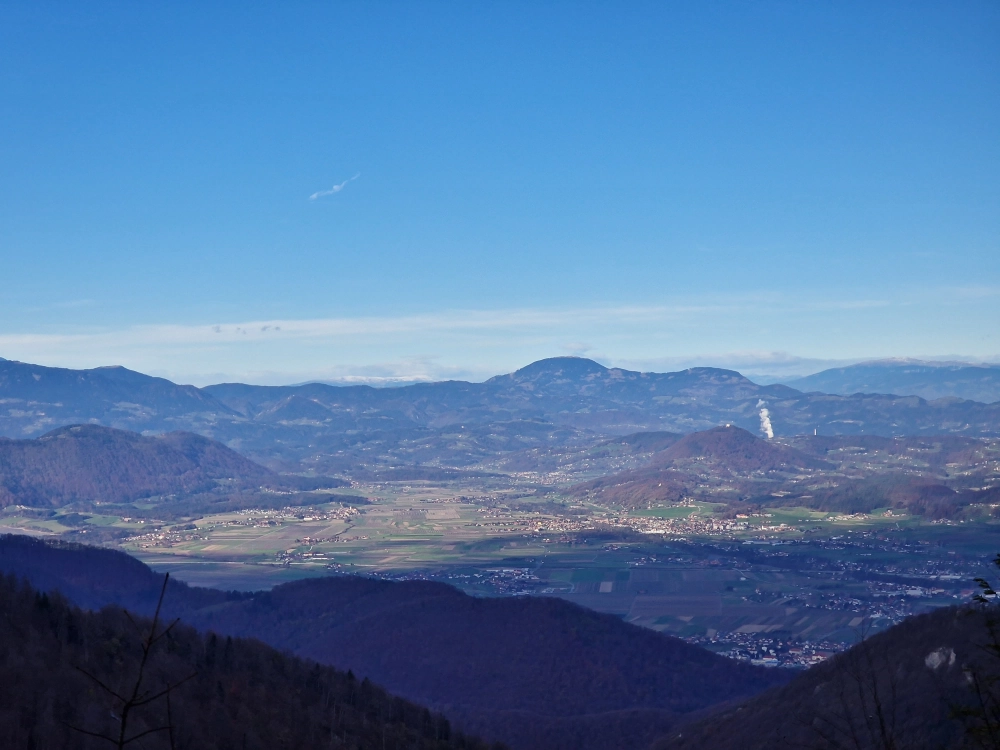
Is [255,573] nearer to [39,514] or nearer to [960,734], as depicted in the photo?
[39,514]

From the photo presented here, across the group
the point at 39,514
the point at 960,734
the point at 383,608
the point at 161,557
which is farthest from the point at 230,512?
the point at 960,734

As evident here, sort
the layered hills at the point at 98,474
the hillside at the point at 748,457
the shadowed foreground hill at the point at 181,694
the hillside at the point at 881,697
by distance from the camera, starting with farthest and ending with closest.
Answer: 1. the hillside at the point at 748,457
2. the layered hills at the point at 98,474
3. the hillside at the point at 881,697
4. the shadowed foreground hill at the point at 181,694

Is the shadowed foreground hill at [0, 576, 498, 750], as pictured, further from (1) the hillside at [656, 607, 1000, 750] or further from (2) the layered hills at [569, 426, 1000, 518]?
(2) the layered hills at [569, 426, 1000, 518]

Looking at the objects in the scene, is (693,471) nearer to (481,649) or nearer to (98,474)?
(98,474)

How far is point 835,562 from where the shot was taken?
94.7 metres

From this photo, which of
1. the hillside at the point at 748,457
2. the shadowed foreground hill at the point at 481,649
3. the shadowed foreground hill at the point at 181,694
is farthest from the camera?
the hillside at the point at 748,457

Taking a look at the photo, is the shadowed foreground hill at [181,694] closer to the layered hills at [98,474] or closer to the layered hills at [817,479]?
the layered hills at [817,479]

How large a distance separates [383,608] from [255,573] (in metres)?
30.0

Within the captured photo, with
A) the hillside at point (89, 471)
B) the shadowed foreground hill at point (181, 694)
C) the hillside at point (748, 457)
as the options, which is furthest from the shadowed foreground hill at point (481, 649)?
the hillside at point (748, 457)

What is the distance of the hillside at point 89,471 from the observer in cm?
16838

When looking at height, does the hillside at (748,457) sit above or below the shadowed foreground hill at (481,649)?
above

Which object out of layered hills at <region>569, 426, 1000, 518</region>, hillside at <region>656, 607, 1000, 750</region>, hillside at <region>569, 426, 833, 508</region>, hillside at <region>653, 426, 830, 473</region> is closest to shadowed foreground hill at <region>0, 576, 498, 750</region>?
hillside at <region>656, 607, 1000, 750</region>

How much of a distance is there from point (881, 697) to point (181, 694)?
80.9 feet

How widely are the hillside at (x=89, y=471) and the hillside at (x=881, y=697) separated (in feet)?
479
